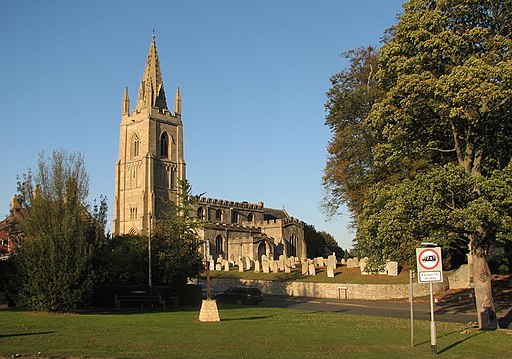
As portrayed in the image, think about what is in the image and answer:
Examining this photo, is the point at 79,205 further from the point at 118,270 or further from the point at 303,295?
the point at 303,295

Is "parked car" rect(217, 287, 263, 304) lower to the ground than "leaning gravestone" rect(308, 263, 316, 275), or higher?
lower

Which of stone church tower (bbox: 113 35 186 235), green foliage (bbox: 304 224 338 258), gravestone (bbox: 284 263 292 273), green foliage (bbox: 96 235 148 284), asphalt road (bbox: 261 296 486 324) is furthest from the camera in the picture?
stone church tower (bbox: 113 35 186 235)

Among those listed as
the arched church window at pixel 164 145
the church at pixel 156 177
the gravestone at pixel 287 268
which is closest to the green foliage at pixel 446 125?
the gravestone at pixel 287 268

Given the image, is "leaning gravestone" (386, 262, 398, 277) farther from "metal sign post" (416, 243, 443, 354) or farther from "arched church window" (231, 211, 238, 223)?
"arched church window" (231, 211, 238, 223)

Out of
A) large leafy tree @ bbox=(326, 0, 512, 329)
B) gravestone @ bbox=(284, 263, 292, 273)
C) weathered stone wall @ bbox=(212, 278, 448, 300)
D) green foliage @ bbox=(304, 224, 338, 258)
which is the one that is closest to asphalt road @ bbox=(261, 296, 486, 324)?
weathered stone wall @ bbox=(212, 278, 448, 300)

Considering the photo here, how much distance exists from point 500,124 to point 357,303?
60.6 ft

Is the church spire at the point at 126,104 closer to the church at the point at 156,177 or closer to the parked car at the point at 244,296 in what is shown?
the church at the point at 156,177

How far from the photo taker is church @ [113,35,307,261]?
80125 mm

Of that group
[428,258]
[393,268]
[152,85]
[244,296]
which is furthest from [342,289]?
[152,85]

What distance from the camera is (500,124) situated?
20.0 metres

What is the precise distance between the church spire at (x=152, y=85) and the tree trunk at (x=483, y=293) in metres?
79.4

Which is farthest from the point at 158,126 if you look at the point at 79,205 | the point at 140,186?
the point at 79,205

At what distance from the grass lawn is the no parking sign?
5.90 feet

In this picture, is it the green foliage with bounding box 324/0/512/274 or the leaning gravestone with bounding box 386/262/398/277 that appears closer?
the green foliage with bounding box 324/0/512/274
